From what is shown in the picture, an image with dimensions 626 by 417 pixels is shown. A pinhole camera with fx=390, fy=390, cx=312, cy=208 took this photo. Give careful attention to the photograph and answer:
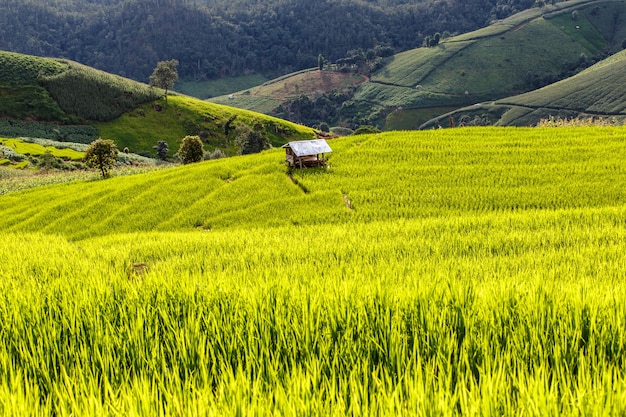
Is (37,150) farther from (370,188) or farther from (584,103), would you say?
(584,103)

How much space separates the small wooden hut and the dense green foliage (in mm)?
1256

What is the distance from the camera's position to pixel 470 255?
11898 millimetres

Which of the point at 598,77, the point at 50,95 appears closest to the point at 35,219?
the point at 50,95

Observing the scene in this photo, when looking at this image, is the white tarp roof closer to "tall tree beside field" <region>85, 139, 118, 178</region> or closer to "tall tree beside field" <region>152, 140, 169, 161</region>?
"tall tree beside field" <region>85, 139, 118, 178</region>

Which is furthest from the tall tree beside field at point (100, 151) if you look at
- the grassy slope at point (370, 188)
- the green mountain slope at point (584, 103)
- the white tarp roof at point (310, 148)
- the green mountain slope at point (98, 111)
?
the green mountain slope at point (584, 103)

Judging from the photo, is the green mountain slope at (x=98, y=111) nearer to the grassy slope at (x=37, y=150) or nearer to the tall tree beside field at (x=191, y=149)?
the grassy slope at (x=37, y=150)

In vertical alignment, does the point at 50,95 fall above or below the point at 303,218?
above

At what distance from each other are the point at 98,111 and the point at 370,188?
13926 centimetres

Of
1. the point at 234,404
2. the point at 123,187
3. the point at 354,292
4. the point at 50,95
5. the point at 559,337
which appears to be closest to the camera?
the point at 234,404

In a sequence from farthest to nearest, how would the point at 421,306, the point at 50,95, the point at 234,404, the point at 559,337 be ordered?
1. the point at 50,95
2. the point at 421,306
3. the point at 559,337
4. the point at 234,404

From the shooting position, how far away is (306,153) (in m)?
31.2

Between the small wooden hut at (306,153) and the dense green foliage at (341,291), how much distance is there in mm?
1256

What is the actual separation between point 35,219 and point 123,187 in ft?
23.2

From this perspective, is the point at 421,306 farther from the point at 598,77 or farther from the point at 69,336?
the point at 598,77
